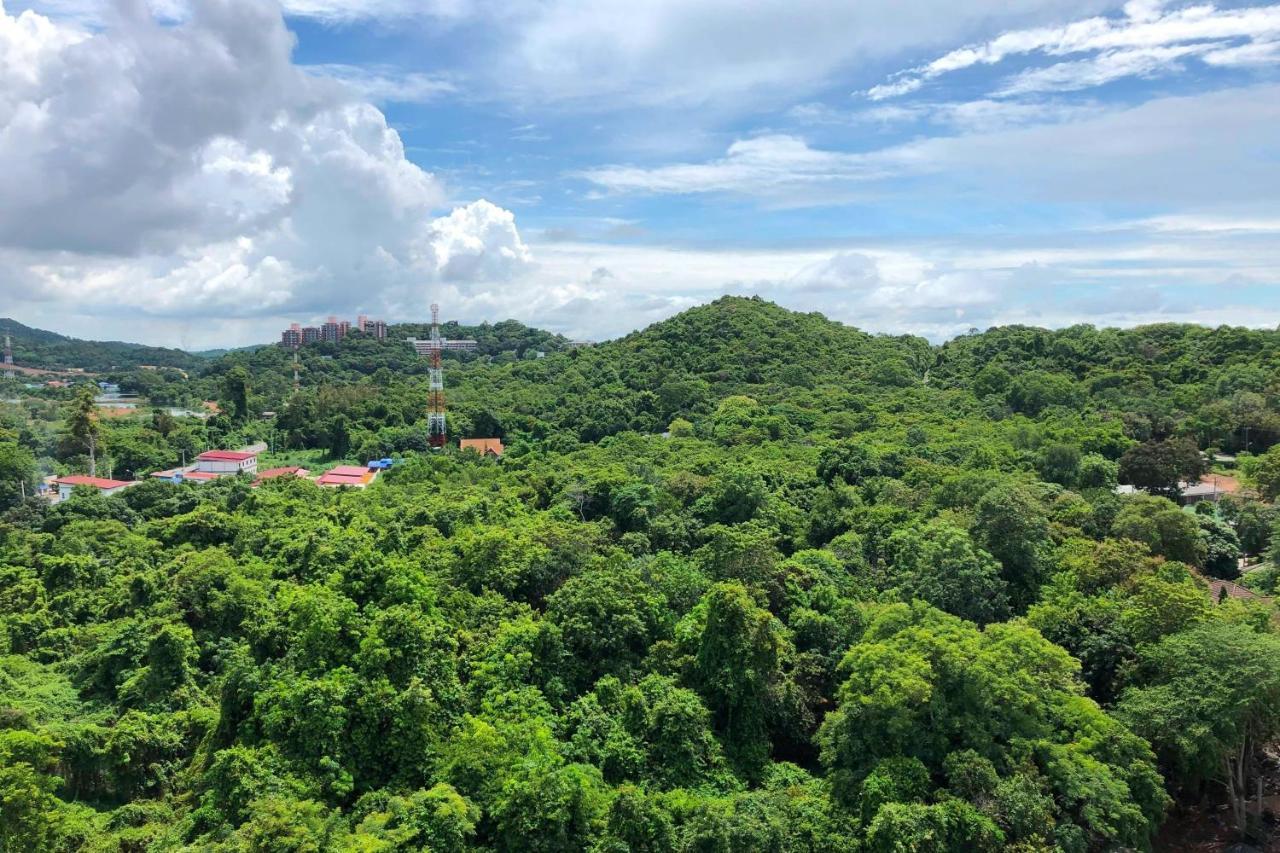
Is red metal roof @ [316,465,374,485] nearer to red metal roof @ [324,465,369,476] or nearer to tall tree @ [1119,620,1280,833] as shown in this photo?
red metal roof @ [324,465,369,476]

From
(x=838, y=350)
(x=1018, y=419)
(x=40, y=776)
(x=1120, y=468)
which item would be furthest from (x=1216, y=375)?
(x=40, y=776)

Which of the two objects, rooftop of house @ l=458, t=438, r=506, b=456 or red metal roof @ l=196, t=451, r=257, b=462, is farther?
red metal roof @ l=196, t=451, r=257, b=462

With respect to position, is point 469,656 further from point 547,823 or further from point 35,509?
point 35,509

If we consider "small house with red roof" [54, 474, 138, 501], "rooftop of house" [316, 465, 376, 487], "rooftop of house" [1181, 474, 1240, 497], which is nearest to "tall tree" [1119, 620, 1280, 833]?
"rooftop of house" [1181, 474, 1240, 497]

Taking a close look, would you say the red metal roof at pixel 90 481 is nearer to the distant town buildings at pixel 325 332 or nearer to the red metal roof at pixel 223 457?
the red metal roof at pixel 223 457

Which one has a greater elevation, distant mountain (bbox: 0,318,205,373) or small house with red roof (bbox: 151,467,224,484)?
distant mountain (bbox: 0,318,205,373)

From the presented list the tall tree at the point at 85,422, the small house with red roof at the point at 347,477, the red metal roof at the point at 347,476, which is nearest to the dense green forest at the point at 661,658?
the small house with red roof at the point at 347,477
